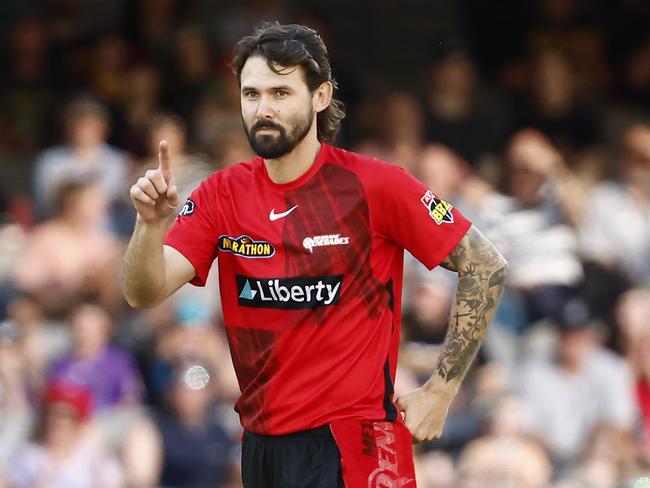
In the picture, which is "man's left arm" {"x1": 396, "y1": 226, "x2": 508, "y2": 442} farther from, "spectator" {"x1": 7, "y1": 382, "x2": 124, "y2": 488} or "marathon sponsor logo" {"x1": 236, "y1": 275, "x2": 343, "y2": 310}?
"spectator" {"x1": 7, "y1": 382, "x2": 124, "y2": 488}

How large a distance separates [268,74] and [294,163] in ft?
1.12

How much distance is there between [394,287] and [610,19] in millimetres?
8949

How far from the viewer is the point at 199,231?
5.14 meters

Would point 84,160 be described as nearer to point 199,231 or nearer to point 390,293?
point 199,231

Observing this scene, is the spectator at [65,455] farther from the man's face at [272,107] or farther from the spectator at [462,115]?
the man's face at [272,107]

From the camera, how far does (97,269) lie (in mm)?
10000

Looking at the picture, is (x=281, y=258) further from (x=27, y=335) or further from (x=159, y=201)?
(x=27, y=335)

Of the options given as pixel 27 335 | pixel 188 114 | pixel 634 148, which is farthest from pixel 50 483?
pixel 634 148

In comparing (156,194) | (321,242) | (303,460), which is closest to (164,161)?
(156,194)

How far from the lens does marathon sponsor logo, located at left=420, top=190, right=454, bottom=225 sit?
5078mm

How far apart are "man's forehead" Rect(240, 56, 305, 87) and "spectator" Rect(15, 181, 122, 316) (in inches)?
202

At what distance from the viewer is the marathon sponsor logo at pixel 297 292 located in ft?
16.5

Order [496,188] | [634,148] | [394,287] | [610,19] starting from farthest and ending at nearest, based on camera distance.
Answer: [610,19] < [634,148] < [496,188] < [394,287]

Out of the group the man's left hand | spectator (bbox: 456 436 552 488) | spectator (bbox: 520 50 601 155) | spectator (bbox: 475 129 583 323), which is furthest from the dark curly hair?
spectator (bbox: 520 50 601 155)
